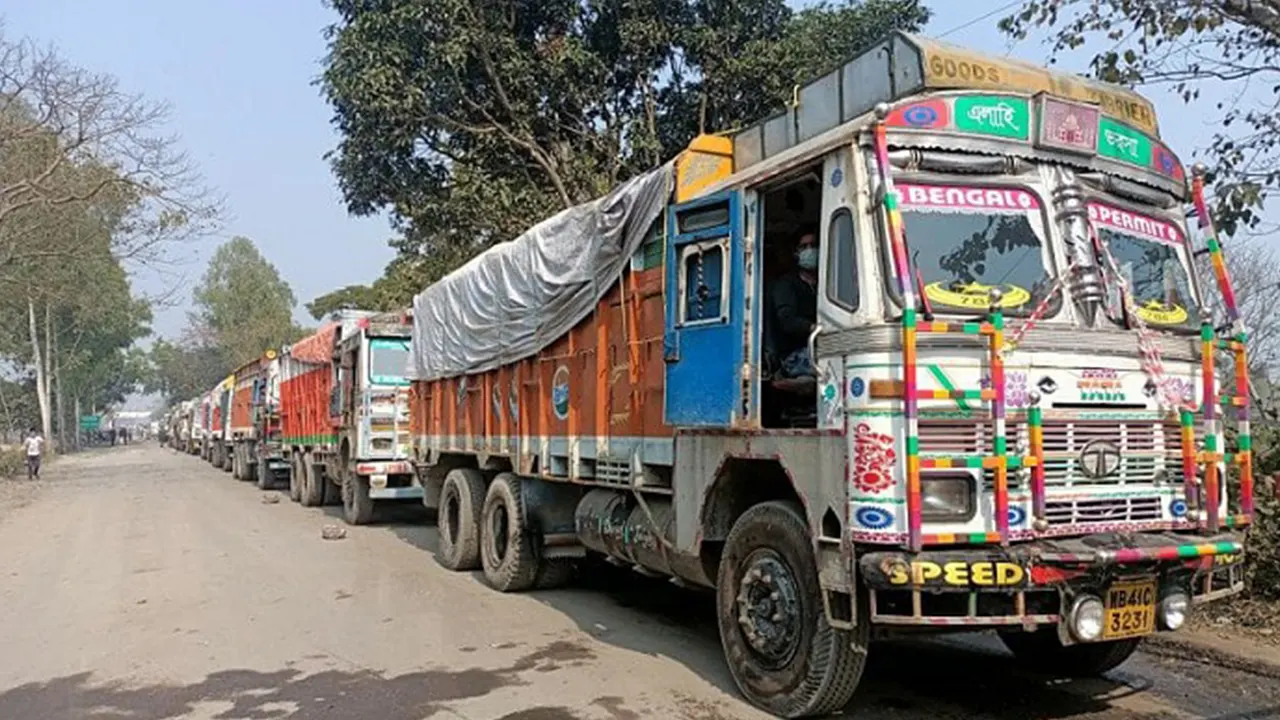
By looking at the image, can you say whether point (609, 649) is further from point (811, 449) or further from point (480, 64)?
point (480, 64)

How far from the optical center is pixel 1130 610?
16.0 ft

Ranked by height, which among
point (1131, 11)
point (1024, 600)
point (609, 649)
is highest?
point (1131, 11)

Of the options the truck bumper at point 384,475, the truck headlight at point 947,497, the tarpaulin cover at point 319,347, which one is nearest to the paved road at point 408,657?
the truck headlight at point 947,497

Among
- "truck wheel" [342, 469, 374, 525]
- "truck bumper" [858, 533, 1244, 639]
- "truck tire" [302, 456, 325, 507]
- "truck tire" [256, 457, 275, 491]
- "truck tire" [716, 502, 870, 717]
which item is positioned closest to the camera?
"truck bumper" [858, 533, 1244, 639]

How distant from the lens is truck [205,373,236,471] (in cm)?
3329

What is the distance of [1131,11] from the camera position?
7750mm

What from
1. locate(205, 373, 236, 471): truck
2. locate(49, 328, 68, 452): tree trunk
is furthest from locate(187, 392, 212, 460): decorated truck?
locate(49, 328, 68, 452): tree trunk

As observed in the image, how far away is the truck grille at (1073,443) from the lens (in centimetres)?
466

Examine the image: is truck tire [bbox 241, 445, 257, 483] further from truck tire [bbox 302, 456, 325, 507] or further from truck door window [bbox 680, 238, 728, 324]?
truck door window [bbox 680, 238, 728, 324]

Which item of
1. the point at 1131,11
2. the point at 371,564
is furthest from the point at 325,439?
the point at 1131,11

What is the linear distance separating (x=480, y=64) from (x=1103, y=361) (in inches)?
571

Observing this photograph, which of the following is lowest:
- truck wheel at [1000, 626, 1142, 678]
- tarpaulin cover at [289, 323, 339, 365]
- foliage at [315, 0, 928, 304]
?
truck wheel at [1000, 626, 1142, 678]

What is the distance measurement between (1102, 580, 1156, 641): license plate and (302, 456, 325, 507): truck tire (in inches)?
635

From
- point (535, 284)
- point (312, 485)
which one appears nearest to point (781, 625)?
point (535, 284)
